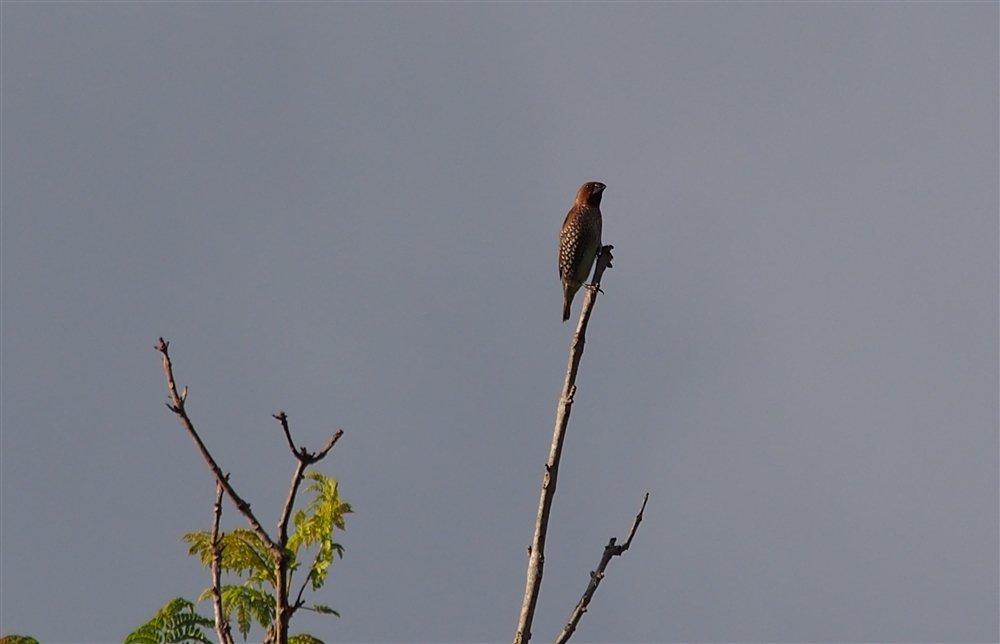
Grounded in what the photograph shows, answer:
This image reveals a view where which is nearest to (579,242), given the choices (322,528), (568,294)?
(568,294)

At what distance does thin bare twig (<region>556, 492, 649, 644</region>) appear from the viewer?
4398mm

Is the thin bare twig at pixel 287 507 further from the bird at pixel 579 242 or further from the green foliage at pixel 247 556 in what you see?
the bird at pixel 579 242

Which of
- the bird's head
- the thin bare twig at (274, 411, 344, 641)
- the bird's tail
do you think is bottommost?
the thin bare twig at (274, 411, 344, 641)

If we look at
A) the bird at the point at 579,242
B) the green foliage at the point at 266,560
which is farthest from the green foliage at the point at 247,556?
the bird at the point at 579,242

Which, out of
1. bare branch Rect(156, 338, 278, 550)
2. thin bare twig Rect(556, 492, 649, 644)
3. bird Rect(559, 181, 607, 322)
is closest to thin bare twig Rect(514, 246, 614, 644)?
thin bare twig Rect(556, 492, 649, 644)

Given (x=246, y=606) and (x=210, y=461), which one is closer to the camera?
(x=210, y=461)

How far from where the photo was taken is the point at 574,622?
14.6 ft

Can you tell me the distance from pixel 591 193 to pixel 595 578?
343 inches

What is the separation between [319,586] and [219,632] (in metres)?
0.62

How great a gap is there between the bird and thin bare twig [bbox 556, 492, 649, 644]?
760 cm

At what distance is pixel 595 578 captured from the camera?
15.3 feet

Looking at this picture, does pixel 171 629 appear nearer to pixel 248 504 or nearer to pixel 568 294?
pixel 248 504

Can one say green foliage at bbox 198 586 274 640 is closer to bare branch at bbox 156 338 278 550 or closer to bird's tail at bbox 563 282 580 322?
bare branch at bbox 156 338 278 550

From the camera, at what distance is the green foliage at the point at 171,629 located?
475 centimetres
